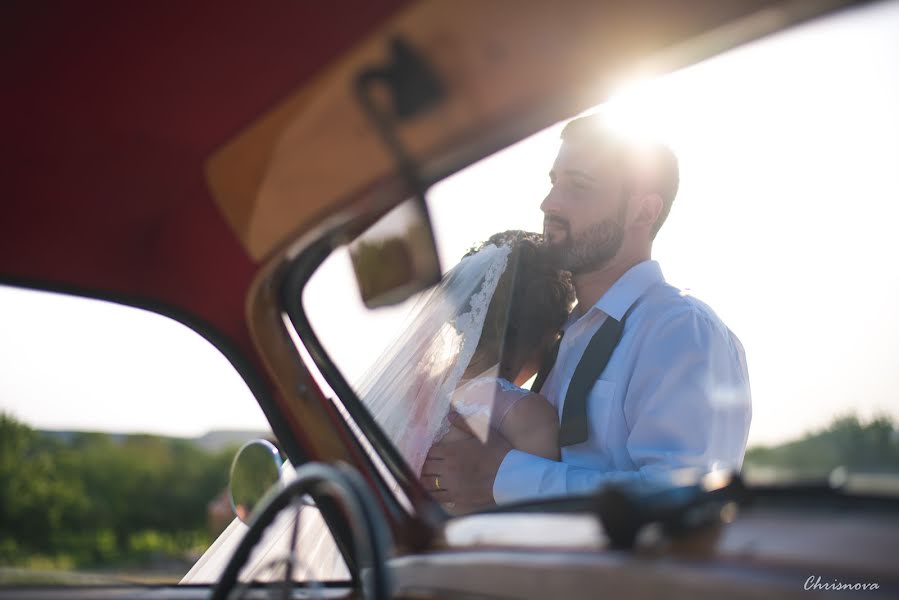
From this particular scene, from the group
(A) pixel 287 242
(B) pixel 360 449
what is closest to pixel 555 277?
(B) pixel 360 449

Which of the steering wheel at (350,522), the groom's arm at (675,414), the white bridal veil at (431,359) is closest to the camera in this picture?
the steering wheel at (350,522)

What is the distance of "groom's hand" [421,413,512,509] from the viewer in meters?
2.43

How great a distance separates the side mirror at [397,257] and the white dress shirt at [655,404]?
84cm

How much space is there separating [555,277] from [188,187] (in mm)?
1504

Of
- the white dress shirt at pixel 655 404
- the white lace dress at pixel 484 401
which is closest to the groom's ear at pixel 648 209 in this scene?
the white dress shirt at pixel 655 404

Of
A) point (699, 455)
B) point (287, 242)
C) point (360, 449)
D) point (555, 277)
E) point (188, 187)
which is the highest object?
point (188, 187)

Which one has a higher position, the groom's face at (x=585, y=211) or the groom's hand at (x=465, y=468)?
the groom's face at (x=585, y=211)

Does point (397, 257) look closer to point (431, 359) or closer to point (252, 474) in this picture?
point (252, 474)

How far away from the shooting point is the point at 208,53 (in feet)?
5.66

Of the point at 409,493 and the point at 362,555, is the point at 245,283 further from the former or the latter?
the point at 362,555

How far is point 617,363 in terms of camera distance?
2.58 metres

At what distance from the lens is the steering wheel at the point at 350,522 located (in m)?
1.21

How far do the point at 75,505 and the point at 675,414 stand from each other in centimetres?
231

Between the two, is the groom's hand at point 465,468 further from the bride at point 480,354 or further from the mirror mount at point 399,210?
the mirror mount at point 399,210
